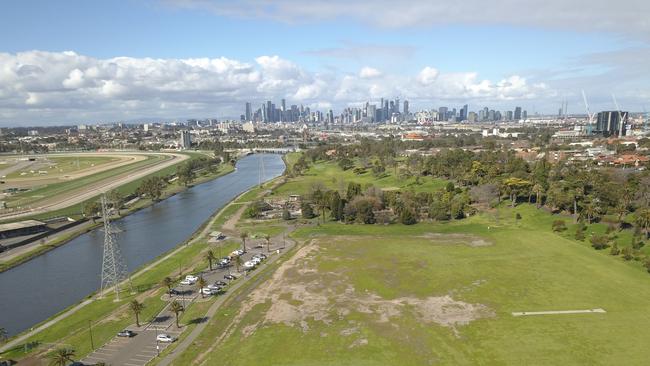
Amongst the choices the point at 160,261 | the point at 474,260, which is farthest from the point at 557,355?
the point at 160,261

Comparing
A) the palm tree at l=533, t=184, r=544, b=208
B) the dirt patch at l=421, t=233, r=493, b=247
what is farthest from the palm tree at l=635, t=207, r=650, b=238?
the dirt patch at l=421, t=233, r=493, b=247

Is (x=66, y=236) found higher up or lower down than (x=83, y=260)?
higher up

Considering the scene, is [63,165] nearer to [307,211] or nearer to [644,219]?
[307,211]

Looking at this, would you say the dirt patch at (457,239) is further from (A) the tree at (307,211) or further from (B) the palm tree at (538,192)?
(A) the tree at (307,211)

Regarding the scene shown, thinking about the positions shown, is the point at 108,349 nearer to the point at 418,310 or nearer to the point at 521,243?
the point at 418,310

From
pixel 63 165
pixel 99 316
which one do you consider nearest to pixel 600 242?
pixel 99 316
